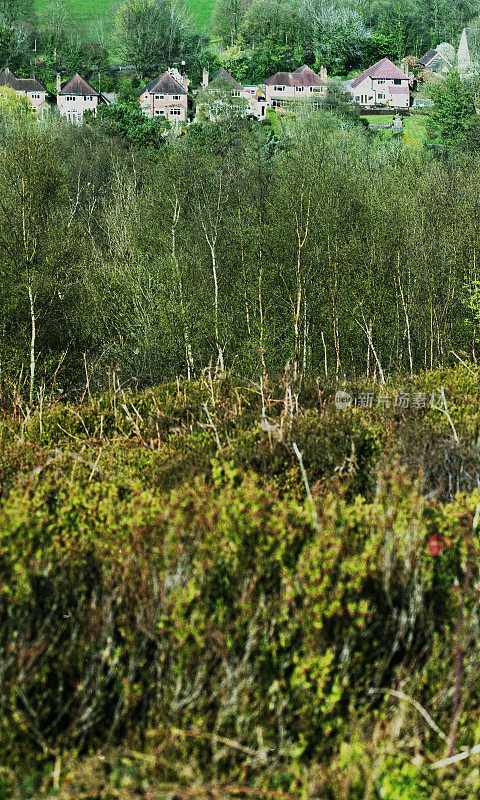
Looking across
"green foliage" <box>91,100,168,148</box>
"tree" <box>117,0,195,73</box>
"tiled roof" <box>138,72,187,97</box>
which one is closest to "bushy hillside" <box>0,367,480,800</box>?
"green foliage" <box>91,100,168,148</box>

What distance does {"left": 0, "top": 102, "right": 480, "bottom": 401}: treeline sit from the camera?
22.8 meters

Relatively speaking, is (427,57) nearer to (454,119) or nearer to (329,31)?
(329,31)

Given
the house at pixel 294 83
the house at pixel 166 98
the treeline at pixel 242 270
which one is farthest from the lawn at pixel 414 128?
the treeline at pixel 242 270

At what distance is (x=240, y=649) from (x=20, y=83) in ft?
270

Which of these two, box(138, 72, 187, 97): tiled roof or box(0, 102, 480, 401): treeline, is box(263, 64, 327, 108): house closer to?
box(138, 72, 187, 97): tiled roof

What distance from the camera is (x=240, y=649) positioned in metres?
4.35

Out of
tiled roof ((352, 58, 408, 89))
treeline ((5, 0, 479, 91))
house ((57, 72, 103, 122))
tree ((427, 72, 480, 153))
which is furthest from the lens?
treeline ((5, 0, 479, 91))

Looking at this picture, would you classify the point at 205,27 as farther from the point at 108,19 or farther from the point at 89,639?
the point at 89,639

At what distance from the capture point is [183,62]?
292ft

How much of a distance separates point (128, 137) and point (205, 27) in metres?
85.3

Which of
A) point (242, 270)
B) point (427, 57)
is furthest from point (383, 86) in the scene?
point (242, 270)

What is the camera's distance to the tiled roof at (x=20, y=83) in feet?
245

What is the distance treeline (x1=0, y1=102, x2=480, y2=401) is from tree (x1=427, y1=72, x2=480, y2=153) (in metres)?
11.2

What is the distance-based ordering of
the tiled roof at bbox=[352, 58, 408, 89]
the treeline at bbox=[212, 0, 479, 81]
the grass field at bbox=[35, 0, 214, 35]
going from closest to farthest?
the tiled roof at bbox=[352, 58, 408, 89] → the treeline at bbox=[212, 0, 479, 81] → the grass field at bbox=[35, 0, 214, 35]
